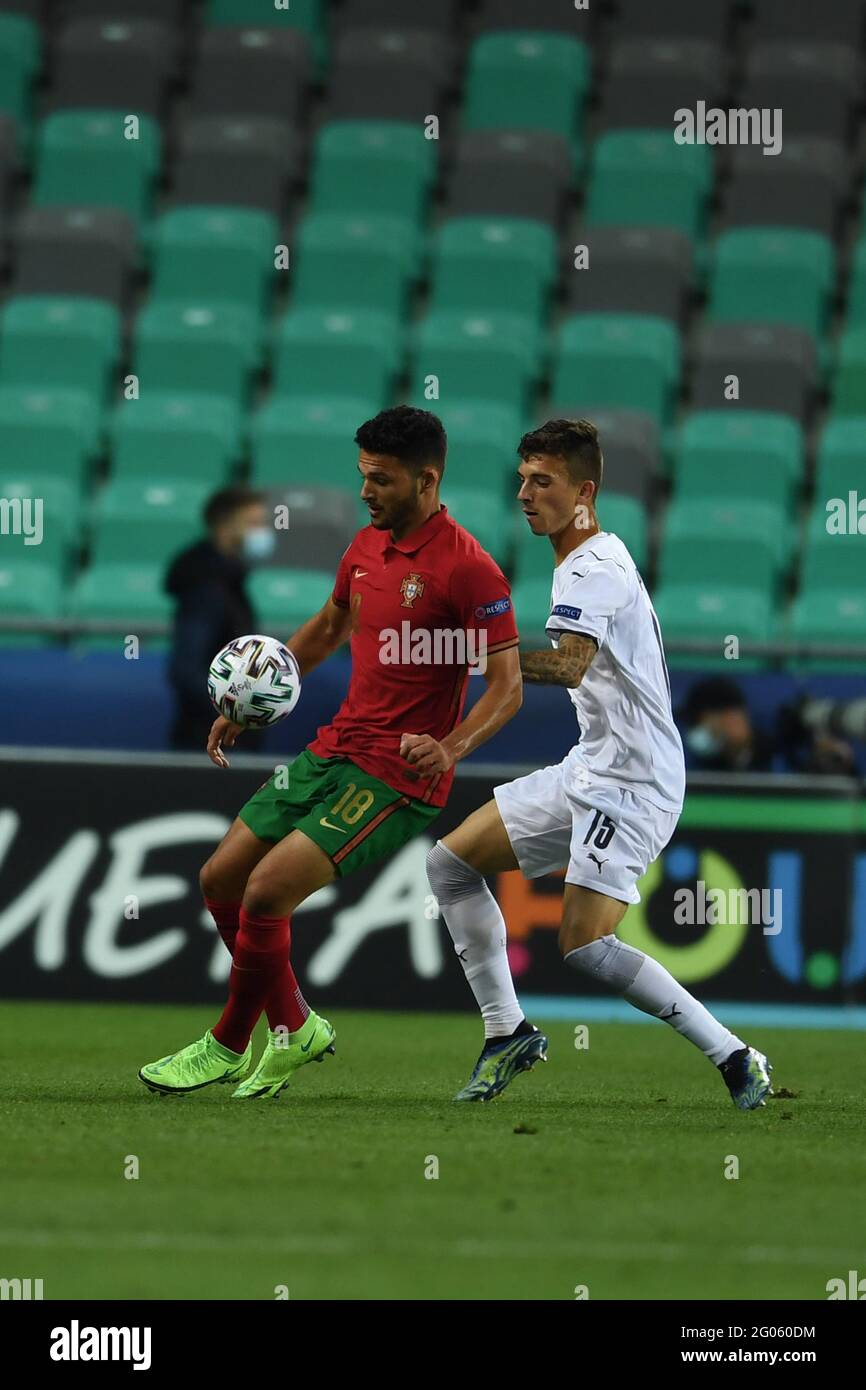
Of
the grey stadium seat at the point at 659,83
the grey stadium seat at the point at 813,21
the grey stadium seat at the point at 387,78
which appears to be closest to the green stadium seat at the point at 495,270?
the grey stadium seat at the point at 659,83

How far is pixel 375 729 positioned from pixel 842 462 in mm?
7431

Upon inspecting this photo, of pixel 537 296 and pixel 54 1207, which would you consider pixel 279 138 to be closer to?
pixel 537 296

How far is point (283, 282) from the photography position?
16078 millimetres

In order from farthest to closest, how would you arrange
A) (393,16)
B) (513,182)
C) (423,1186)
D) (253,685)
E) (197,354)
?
(393,16)
(513,182)
(197,354)
(253,685)
(423,1186)

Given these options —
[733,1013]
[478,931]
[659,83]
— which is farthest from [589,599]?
[659,83]

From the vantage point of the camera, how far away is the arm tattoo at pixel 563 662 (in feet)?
22.0

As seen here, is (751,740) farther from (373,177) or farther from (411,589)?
(373,177)

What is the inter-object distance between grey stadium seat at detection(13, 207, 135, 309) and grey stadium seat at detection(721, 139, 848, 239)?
4162 mm

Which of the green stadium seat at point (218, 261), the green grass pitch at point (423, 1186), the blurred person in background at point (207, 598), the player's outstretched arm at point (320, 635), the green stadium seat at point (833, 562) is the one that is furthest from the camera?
the green stadium seat at point (218, 261)

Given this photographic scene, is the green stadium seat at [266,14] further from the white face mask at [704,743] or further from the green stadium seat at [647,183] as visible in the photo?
the white face mask at [704,743]

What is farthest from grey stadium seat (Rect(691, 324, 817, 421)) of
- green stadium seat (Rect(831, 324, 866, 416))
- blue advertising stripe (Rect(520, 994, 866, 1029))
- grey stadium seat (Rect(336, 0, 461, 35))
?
blue advertising stripe (Rect(520, 994, 866, 1029))

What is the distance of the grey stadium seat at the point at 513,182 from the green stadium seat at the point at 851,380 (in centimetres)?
244

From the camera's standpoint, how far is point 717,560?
13.2 m

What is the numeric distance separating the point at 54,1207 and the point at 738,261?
11250 mm
